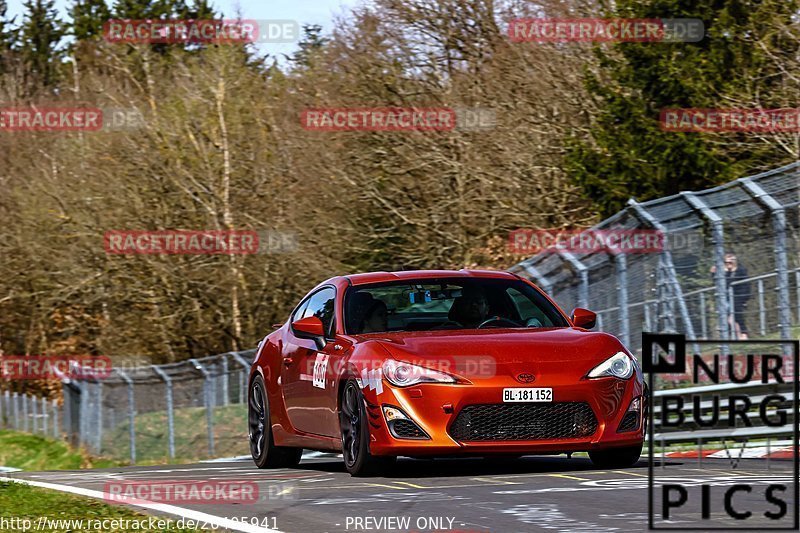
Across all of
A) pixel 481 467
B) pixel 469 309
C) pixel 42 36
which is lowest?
pixel 481 467

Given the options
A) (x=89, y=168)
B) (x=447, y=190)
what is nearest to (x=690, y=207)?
(x=447, y=190)

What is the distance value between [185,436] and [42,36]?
209 feet

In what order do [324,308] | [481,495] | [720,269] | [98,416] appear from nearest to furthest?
[481,495]
[324,308]
[720,269]
[98,416]

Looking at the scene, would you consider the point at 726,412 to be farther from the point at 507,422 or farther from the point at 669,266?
the point at 669,266

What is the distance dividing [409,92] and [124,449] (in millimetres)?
10102

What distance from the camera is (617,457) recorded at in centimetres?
1083

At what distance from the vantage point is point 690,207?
15000 millimetres

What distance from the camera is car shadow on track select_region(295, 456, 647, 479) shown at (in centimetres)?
1082

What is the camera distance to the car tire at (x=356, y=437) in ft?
34.6

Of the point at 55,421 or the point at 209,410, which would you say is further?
the point at 55,421

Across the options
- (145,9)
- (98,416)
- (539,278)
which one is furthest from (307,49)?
(145,9)

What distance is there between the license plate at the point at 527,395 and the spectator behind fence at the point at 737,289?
4736mm

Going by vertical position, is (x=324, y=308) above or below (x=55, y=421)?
above

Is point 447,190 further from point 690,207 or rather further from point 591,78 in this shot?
point 690,207
